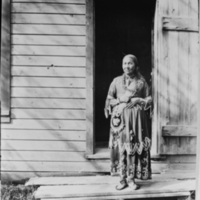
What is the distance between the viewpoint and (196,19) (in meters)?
3.78

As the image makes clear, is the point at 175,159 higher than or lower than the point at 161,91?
lower

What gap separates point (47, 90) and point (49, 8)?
3.98ft

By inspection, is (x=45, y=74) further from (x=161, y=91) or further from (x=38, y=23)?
(x=161, y=91)

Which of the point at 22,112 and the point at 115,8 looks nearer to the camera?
the point at 22,112

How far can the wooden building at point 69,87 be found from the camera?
3799 mm

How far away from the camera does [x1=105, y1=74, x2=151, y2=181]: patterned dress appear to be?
307 centimetres

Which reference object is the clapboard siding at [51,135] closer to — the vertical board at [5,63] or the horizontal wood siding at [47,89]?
the horizontal wood siding at [47,89]

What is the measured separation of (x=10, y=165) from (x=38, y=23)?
2.17 m

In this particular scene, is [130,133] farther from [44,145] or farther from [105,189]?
[44,145]

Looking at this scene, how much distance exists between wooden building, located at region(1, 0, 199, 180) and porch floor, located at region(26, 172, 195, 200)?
24 centimetres

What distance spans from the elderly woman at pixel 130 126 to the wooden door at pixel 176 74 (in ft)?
2.57

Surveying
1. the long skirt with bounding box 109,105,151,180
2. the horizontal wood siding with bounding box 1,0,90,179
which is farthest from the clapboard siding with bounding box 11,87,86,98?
the long skirt with bounding box 109,105,151,180

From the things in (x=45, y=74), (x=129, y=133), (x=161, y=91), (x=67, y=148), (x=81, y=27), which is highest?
(x=81, y=27)

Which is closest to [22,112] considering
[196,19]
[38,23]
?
[38,23]
